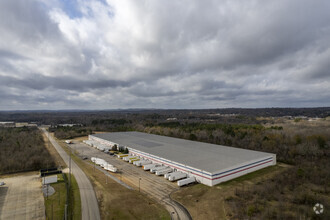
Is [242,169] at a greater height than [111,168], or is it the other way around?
[242,169]

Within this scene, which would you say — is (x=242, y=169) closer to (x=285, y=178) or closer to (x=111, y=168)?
(x=285, y=178)

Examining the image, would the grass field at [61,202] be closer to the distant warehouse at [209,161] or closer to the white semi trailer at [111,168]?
the white semi trailer at [111,168]

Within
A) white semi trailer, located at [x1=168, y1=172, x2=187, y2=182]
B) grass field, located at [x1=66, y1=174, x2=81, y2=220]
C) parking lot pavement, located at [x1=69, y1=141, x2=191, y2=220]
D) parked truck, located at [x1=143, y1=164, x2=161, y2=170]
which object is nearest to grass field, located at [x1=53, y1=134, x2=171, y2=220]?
parking lot pavement, located at [x1=69, y1=141, x2=191, y2=220]

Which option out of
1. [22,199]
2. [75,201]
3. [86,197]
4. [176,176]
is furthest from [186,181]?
[22,199]

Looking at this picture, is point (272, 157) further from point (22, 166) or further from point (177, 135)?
point (22, 166)

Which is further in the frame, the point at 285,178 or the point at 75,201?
the point at 285,178
